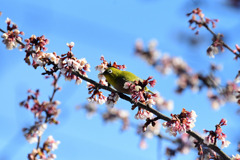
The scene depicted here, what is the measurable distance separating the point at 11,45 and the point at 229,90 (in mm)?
4231

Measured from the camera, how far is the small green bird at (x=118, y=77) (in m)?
3.92

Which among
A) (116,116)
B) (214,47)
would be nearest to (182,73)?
(116,116)

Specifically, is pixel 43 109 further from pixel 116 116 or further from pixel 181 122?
pixel 116 116

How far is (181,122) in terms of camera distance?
3627mm

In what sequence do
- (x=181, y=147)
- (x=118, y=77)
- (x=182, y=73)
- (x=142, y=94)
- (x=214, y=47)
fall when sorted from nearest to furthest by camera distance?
(x=142, y=94) → (x=118, y=77) → (x=214, y=47) → (x=181, y=147) → (x=182, y=73)

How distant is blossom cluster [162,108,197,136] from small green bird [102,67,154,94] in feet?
2.00

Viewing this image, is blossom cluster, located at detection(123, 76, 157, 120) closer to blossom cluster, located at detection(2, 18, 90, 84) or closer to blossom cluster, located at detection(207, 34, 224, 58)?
blossom cluster, located at detection(2, 18, 90, 84)

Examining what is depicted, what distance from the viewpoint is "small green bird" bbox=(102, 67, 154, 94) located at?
3.92 meters

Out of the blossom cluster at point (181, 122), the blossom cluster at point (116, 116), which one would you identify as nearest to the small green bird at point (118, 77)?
the blossom cluster at point (181, 122)

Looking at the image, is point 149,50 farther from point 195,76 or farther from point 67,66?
point 67,66

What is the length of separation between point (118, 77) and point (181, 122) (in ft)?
3.46

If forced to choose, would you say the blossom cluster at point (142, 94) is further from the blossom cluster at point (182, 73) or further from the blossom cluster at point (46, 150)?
the blossom cluster at point (182, 73)

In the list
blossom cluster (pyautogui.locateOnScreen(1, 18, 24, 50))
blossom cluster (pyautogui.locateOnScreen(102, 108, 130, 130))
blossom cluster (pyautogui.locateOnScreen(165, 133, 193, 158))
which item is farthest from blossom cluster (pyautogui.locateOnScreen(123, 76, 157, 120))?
blossom cluster (pyautogui.locateOnScreen(102, 108, 130, 130))

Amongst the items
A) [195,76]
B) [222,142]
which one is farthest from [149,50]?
[222,142]
